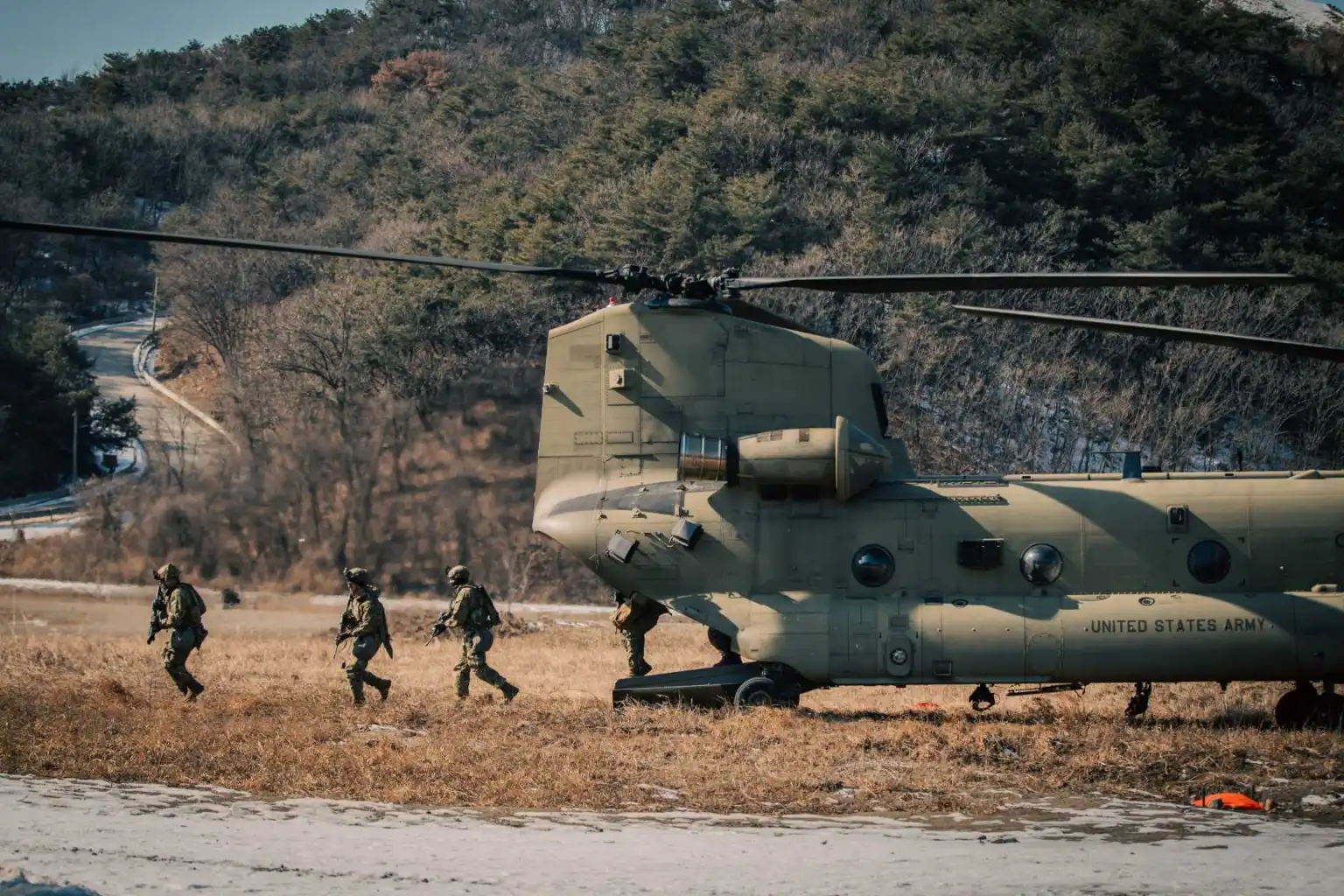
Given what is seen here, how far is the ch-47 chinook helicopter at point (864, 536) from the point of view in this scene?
50.0 ft

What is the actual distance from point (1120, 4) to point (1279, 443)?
30979 millimetres

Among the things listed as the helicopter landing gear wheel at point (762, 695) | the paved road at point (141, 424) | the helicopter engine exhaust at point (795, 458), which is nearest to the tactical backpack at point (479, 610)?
the helicopter engine exhaust at point (795, 458)

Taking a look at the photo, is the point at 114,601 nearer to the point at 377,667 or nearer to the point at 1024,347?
the point at 377,667

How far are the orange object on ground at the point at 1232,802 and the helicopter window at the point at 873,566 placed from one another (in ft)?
13.4

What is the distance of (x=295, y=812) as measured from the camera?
11.9 m

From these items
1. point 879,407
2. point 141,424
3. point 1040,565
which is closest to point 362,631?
point 879,407

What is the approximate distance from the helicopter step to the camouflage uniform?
467 centimetres

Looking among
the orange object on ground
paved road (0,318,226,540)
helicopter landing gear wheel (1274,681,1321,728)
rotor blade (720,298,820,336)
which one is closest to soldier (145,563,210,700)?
rotor blade (720,298,820,336)

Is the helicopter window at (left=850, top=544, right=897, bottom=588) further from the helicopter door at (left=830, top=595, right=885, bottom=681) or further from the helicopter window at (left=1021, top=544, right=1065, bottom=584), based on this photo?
the helicopter window at (left=1021, top=544, right=1065, bottom=584)

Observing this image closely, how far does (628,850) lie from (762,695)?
5016 millimetres

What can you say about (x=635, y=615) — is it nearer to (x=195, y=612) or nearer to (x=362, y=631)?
(x=362, y=631)

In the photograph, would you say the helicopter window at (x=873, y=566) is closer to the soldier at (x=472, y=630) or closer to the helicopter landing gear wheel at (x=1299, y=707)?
the soldier at (x=472, y=630)

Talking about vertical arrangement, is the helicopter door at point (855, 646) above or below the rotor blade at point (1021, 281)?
below

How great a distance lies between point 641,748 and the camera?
14141mm
